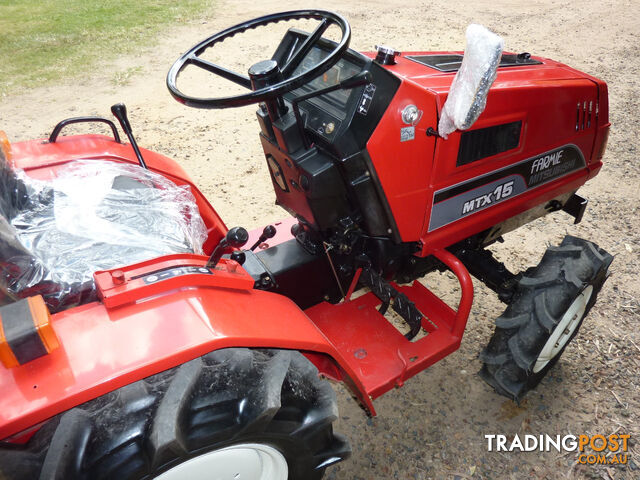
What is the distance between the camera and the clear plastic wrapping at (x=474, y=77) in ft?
4.97

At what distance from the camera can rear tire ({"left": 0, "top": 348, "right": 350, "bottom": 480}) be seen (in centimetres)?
114

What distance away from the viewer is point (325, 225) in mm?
1978

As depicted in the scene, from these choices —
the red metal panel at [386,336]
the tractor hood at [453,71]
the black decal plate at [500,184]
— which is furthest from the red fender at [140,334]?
the tractor hood at [453,71]

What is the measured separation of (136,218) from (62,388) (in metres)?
0.82

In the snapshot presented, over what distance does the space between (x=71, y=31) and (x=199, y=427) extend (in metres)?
8.93

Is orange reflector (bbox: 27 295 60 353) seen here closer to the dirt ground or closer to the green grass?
the dirt ground

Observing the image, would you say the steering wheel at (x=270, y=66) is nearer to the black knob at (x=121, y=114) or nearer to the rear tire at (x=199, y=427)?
the black knob at (x=121, y=114)

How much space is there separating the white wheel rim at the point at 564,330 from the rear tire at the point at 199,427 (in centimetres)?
118

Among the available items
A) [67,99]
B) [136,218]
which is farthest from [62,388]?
[67,99]

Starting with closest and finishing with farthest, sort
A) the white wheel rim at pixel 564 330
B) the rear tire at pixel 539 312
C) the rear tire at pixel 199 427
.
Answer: the rear tire at pixel 199 427 → the rear tire at pixel 539 312 → the white wheel rim at pixel 564 330

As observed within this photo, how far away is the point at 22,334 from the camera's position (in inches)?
41.1

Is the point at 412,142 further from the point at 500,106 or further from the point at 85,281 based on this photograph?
the point at 85,281

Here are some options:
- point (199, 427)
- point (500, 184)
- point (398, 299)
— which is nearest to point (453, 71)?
point (500, 184)

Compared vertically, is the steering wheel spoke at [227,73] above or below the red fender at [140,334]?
above
